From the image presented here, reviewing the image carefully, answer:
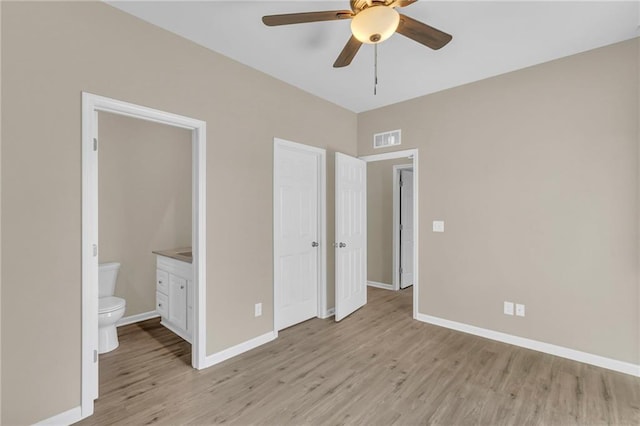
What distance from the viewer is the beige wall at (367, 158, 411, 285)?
16.8 feet

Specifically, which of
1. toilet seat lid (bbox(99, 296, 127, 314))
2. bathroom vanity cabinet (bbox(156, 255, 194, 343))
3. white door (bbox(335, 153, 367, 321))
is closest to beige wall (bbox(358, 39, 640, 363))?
white door (bbox(335, 153, 367, 321))

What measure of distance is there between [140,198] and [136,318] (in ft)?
4.91

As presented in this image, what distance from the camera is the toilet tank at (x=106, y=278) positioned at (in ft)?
10.1

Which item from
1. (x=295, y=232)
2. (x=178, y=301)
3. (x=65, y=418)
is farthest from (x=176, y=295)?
(x=295, y=232)

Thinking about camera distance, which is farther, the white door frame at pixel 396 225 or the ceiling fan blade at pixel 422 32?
the white door frame at pixel 396 225

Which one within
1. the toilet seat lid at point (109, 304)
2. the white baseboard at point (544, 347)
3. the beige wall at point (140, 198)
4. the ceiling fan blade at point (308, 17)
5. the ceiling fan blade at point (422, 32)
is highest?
the ceiling fan blade at point (308, 17)

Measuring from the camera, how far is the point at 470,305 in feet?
10.8

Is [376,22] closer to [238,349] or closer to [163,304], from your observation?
[238,349]

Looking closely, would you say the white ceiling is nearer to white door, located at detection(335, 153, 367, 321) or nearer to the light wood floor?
white door, located at detection(335, 153, 367, 321)

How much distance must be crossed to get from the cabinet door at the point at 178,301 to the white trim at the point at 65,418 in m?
1.12

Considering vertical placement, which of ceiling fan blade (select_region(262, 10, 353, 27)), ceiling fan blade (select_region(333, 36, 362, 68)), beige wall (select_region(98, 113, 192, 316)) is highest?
ceiling fan blade (select_region(262, 10, 353, 27))

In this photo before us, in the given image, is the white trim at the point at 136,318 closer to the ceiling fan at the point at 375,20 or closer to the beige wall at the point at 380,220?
the beige wall at the point at 380,220

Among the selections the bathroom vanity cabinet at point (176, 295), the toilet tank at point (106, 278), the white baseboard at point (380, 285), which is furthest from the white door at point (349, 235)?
the toilet tank at point (106, 278)

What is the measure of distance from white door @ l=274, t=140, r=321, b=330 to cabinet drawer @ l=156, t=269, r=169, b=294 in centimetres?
124
